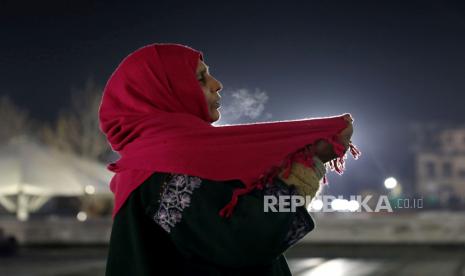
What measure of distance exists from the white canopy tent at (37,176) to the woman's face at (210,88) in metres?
19.2

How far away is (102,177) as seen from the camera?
21.3m

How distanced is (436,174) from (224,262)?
69.8 meters

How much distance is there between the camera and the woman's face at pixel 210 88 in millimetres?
1650

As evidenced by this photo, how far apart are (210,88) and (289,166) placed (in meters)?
0.34

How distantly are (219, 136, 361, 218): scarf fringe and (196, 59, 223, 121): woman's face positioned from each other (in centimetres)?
29

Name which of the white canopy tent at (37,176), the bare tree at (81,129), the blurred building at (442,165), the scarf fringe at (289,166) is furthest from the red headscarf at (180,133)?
the blurred building at (442,165)

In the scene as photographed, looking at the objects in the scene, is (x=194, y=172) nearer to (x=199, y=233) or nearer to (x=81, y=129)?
(x=199, y=233)

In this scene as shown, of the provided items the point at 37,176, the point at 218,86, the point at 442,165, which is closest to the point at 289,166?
the point at 218,86

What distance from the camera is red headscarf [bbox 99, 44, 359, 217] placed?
145cm

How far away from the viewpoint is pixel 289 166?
1.45 m

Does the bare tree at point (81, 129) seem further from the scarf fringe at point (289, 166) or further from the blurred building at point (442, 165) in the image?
the blurred building at point (442, 165)

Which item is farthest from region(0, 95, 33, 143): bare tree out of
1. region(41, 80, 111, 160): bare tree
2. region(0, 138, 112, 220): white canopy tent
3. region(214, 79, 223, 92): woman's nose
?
region(214, 79, 223, 92): woman's nose

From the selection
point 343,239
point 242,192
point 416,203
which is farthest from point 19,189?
point 242,192

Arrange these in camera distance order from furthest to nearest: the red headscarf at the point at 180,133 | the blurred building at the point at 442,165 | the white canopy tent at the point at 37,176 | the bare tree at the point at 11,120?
1. the blurred building at the point at 442,165
2. the bare tree at the point at 11,120
3. the white canopy tent at the point at 37,176
4. the red headscarf at the point at 180,133
